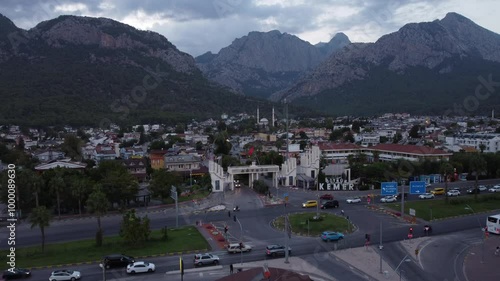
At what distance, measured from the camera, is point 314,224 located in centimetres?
3416

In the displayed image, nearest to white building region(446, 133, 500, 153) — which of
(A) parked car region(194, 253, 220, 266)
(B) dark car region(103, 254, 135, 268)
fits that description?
(A) parked car region(194, 253, 220, 266)

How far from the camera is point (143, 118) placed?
145125 millimetres

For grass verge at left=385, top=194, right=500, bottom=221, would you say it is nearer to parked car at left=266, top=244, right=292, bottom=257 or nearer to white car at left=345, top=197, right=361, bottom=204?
white car at left=345, top=197, right=361, bottom=204

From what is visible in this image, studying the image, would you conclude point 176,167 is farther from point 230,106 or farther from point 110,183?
point 230,106

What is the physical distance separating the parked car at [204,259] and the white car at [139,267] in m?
2.57

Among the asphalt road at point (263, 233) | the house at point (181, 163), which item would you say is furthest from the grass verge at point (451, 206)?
the house at point (181, 163)

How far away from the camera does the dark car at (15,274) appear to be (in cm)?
2405

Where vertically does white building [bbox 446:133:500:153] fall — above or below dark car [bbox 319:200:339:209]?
above

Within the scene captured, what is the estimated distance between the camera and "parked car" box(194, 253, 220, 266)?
26.1 m

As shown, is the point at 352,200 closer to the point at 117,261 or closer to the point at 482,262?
the point at 482,262

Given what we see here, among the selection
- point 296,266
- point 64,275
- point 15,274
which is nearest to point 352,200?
point 296,266

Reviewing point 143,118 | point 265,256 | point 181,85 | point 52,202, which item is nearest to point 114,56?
point 181,85

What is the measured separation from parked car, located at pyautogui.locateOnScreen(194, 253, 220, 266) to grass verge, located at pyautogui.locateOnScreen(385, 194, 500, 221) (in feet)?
64.8

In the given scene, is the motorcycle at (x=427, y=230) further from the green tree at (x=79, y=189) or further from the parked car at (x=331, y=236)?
the green tree at (x=79, y=189)
